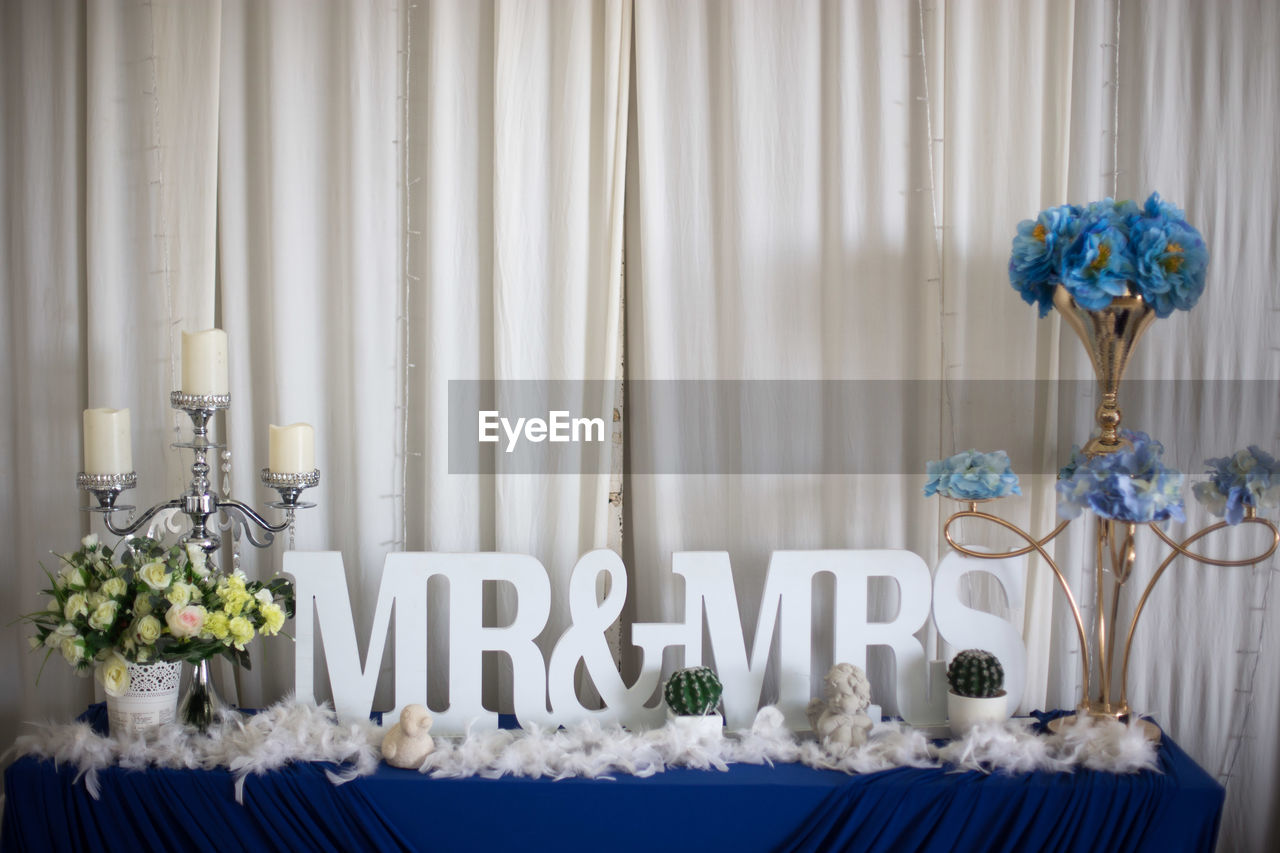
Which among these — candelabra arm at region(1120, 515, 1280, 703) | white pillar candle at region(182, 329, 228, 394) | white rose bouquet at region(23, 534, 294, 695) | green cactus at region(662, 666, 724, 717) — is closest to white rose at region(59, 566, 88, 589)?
white rose bouquet at region(23, 534, 294, 695)

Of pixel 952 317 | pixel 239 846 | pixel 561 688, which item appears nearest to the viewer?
pixel 239 846

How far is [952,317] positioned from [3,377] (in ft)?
6.18

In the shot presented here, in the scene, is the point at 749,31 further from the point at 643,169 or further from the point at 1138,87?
the point at 1138,87

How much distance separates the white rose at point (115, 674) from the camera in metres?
1.48

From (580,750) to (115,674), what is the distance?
0.77 m

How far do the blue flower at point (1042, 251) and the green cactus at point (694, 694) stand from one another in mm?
848

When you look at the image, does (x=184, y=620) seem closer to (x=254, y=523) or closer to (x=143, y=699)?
(x=143, y=699)

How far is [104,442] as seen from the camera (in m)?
1.56

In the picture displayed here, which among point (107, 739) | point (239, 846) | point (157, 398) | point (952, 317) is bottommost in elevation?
point (239, 846)

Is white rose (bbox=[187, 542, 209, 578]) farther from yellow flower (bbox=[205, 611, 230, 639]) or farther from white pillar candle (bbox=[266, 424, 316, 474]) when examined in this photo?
white pillar candle (bbox=[266, 424, 316, 474])

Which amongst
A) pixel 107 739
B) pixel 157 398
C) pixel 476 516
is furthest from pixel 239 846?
pixel 157 398

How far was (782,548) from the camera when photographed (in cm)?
180
